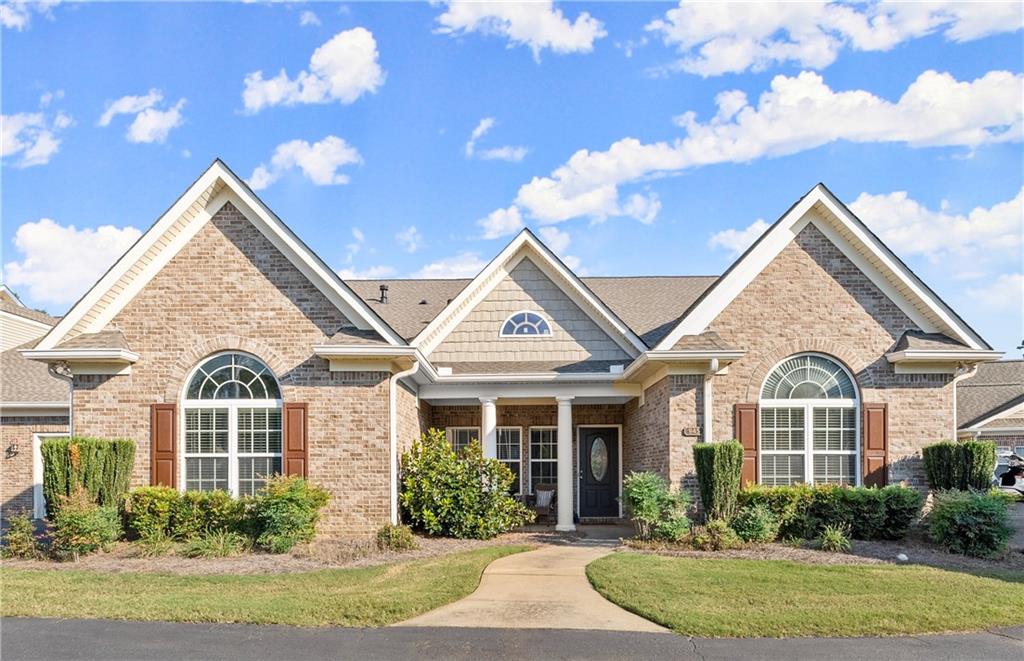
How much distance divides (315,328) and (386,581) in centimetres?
530

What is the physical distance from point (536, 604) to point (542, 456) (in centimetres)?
1040

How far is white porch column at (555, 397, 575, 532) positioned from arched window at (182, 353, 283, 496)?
5.60 m

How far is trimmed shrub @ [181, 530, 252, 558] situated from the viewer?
13156 mm

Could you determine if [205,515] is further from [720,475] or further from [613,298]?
[613,298]

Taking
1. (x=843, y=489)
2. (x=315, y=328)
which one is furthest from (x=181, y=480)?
(x=843, y=489)

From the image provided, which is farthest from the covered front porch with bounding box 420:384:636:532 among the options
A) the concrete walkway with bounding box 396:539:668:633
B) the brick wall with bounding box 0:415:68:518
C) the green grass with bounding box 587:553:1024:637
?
the brick wall with bounding box 0:415:68:518

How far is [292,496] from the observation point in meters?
13.6

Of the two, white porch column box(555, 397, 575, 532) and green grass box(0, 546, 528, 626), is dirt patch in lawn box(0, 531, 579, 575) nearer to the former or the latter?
green grass box(0, 546, 528, 626)

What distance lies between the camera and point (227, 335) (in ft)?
48.8

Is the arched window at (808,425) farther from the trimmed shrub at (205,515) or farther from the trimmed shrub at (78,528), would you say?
the trimmed shrub at (78,528)

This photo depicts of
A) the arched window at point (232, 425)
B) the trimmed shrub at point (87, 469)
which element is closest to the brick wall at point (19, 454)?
the trimmed shrub at point (87, 469)

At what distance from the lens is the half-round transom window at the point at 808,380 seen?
15.6 m

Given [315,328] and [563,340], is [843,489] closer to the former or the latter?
[563,340]

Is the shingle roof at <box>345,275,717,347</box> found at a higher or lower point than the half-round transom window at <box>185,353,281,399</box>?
higher
